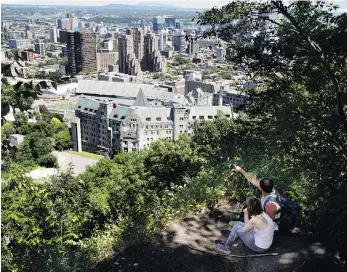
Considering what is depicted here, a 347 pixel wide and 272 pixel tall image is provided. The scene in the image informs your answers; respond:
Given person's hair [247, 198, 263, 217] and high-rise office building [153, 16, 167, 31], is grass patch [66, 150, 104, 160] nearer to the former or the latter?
person's hair [247, 198, 263, 217]

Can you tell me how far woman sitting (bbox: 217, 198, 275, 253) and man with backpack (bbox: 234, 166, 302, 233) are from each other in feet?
0.54

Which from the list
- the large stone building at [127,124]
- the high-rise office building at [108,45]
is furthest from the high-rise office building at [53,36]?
the large stone building at [127,124]

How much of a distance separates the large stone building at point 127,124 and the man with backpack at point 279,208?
21.1 meters

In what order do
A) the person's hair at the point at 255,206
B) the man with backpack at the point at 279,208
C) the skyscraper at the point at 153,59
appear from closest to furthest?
1. the person's hair at the point at 255,206
2. the man with backpack at the point at 279,208
3. the skyscraper at the point at 153,59

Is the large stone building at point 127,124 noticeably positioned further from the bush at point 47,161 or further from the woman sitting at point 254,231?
the woman sitting at point 254,231

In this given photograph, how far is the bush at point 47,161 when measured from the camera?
25.5m

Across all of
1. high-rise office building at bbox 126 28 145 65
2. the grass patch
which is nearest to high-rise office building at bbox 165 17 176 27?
high-rise office building at bbox 126 28 145 65

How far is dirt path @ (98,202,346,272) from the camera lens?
10.4 feet

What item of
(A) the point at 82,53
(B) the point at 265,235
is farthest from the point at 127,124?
(A) the point at 82,53

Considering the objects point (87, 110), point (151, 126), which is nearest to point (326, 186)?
point (151, 126)

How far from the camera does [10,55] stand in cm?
175

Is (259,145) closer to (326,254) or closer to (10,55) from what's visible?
(326,254)

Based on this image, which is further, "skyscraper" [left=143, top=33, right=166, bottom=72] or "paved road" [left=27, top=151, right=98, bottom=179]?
"skyscraper" [left=143, top=33, right=166, bottom=72]

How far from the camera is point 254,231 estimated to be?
312cm
